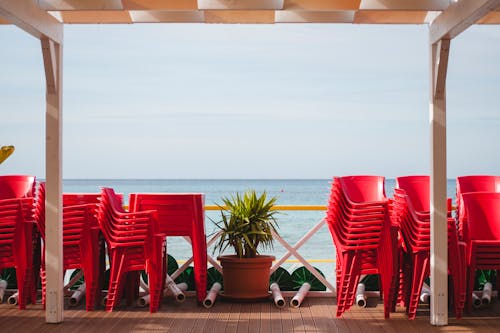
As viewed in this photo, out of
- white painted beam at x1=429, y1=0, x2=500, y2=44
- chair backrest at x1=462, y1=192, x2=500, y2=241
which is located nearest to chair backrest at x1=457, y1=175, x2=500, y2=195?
chair backrest at x1=462, y1=192, x2=500, y2=241

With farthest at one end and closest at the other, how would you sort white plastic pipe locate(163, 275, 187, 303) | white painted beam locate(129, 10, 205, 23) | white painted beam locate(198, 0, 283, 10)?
white plastic pipe locate(163, 275, 187, 303) < white painted beam locate(129, 10, 205, 23) < white painted beam locate(198, 0, 283, 10)

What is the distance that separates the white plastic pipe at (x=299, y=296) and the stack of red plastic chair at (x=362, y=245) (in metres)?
0.57

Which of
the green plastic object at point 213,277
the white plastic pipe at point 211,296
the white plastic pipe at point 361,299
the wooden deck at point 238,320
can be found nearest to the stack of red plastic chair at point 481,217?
the wooden deck at point 238,320

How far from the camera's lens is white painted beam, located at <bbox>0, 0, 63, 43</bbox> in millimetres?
5652

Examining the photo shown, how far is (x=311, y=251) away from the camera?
79.3 feet

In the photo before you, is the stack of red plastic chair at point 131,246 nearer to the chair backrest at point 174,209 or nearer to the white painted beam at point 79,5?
the chair backrest at point 174,209

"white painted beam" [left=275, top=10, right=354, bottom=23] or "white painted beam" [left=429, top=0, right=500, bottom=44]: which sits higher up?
"white painted beam" [left=275, top=10, right=354, bottom=23]

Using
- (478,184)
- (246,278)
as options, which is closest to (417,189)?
(478,184)

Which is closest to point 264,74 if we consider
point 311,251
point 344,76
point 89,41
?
point 344,76

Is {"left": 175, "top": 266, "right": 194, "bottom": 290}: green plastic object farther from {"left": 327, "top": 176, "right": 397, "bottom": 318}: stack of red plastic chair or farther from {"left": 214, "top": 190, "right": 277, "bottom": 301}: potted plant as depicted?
{"left": 327, "top": 176, "right": 397, "bottom": 318}: stack of red plastic chair

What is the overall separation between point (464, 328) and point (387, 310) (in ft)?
2.26

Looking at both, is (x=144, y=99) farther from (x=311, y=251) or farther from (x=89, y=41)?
(x=311, y=251)

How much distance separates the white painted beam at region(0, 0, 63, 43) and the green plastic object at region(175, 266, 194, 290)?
2.77 meters

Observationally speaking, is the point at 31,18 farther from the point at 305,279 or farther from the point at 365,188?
the point at 305,279
